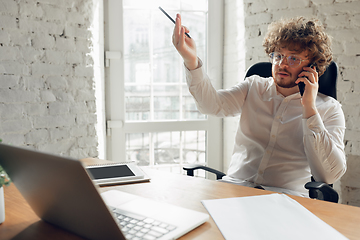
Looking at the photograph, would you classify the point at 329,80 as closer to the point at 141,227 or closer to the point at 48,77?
the point at 141,227

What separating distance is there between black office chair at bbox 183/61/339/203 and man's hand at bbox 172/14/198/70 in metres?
0.40

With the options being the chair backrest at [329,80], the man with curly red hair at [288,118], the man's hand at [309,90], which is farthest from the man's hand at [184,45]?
the chair backrest at [329,80]

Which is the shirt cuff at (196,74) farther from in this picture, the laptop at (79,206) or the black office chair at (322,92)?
the laptop at (79,206)

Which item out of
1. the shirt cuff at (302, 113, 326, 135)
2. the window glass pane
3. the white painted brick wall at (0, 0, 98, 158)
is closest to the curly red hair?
the shirt cuff at (302, 113, 326, 135)

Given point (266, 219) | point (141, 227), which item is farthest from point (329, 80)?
point (141, 227)

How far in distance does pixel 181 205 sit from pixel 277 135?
81cm

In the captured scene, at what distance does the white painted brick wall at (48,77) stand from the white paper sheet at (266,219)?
1483mm

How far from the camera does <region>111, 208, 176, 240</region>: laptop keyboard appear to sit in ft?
2.09

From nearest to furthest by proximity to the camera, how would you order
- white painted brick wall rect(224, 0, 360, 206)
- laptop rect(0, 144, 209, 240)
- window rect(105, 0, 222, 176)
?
laptop rect(0, 144, 209, 240), white painted brick wall rect(224, 0, 360, 206), window rect(105, 0, 222, 176)

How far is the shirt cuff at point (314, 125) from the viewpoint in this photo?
1287 millimetres

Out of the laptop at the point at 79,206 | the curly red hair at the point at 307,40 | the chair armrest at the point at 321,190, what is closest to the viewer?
the laptop at the point at 79,206

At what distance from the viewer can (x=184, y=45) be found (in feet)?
4.64

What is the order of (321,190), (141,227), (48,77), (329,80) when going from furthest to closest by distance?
1. (48,77)
2. (329,80)
3. (321,190)
4. (141,227)

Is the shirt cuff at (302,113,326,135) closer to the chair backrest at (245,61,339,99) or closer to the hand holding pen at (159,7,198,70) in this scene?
the chair backrest at (245,61,339,99)
